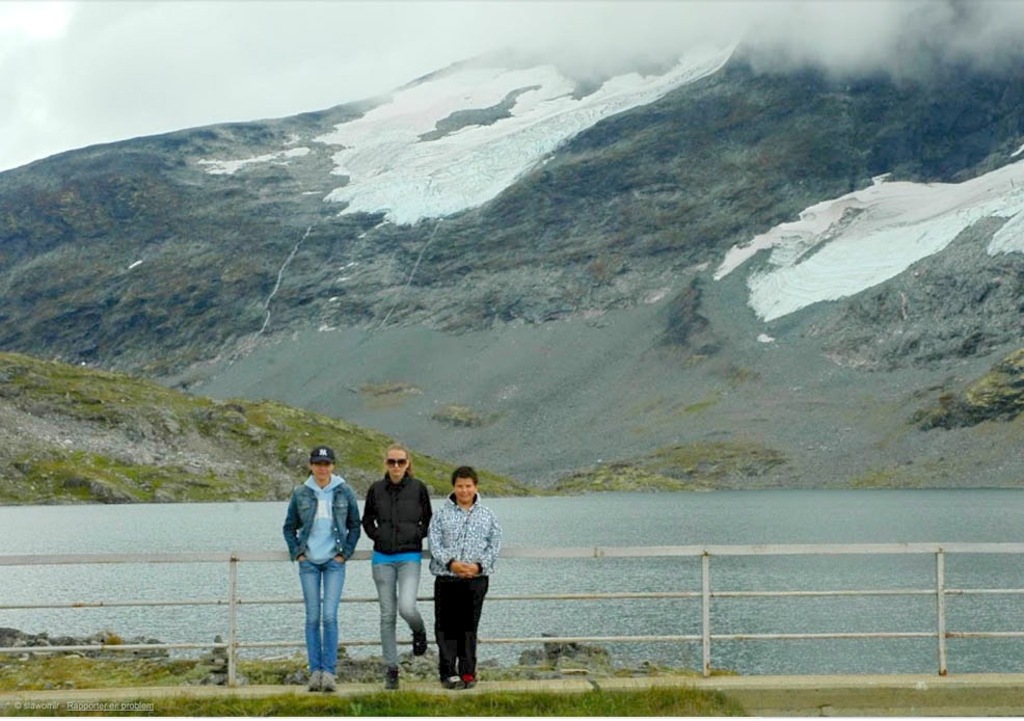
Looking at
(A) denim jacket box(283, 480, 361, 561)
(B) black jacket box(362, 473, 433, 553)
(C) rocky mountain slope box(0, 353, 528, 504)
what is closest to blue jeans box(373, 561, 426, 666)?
(B) black jacket box(362, 473, 433, 553)

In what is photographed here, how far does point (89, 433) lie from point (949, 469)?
122 m

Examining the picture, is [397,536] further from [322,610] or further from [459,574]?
[322,610]

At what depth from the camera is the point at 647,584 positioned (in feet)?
211

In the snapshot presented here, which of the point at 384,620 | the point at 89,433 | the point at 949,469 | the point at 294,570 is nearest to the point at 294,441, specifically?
the point at 89,433

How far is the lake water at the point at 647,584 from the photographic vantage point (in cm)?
4312

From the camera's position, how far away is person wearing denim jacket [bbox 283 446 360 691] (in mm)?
17938

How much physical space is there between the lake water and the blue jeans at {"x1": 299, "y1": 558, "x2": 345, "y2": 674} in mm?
19466

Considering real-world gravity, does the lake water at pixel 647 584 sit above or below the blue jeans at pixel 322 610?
below

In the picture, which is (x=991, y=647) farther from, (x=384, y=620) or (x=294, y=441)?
(x=294, y=441)

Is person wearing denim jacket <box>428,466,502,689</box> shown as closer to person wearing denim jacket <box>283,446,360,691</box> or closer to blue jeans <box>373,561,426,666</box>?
blue jeans <box>373,561,426,666</box>

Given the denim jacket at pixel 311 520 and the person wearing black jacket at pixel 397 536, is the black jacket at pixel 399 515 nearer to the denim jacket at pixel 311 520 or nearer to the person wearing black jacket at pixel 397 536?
the person wearing black jacket at pixel 397 536

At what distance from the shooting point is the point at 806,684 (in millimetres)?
17266

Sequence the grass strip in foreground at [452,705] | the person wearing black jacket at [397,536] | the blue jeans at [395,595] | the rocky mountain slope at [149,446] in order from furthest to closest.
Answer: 1. the rocky mountain slope at [149,446]
2. the person wearing black jacket at [397,536]
3. the blue jeans at [395,595]
4. the grass strip in foreground at [452,705]

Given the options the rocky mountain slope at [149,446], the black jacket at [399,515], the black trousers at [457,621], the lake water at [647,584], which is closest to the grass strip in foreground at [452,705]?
the black trousers at [457,621]
